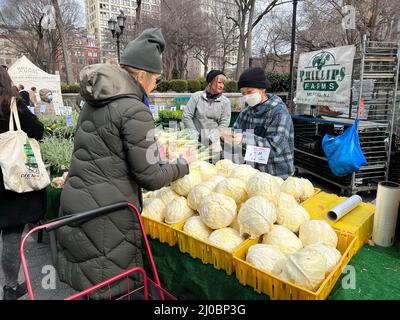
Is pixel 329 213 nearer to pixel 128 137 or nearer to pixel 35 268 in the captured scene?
pixel 128 137

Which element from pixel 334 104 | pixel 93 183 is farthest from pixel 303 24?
A: pixel 93 183

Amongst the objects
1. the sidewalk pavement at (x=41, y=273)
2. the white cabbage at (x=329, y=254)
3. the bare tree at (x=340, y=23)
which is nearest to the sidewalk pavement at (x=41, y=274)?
the sidewalk pavement at (x=41, y=273)

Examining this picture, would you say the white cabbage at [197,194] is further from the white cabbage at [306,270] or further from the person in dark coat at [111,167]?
the white cabbage at [306,270]

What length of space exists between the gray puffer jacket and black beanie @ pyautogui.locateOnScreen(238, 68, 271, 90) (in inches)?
59.9

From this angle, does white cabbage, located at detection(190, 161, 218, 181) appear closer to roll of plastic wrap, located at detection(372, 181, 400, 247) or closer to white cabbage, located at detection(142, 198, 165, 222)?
white cabbage, located at detection(142, 198, 165, 222)

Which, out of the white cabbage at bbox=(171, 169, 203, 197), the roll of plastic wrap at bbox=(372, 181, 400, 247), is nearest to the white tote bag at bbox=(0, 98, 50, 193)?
the white cabbage at bbox=(171, 169, 203, 197)

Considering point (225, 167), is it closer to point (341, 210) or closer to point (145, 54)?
point (341, 210)

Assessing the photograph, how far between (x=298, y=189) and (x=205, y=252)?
827 millimetres

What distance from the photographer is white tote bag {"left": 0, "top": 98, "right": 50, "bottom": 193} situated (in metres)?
2.38

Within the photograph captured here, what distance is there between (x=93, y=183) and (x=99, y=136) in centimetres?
27

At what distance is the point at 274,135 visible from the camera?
114 inches

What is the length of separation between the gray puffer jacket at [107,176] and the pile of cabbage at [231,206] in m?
0.25

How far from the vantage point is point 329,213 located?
71.7 inches

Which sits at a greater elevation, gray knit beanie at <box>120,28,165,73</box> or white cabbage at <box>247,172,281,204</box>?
gray knit beanie at <box>120,28,165,73</box>
